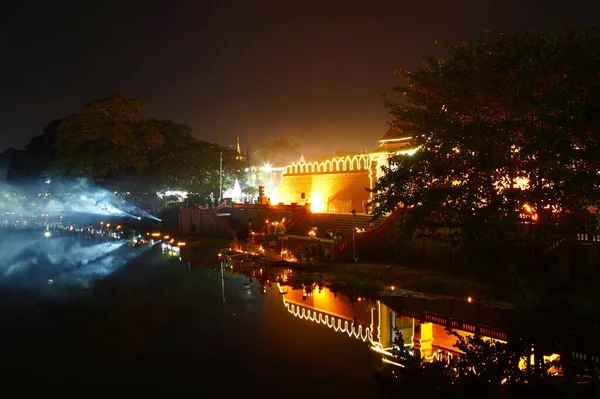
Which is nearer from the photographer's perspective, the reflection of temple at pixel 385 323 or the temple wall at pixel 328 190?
the reflection of temple at pixel 385 323

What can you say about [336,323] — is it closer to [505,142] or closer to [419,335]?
[419,335]

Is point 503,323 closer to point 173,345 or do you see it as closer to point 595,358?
point 595,358

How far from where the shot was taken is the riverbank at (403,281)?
1717 cm

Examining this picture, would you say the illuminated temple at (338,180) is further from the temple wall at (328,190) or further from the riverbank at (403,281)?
the riverbank at (403,281)

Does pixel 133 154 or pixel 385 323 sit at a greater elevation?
pixel 133 154

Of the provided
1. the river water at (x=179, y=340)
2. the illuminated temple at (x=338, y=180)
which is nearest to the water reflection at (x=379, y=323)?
the river water at (x=179, y=340)

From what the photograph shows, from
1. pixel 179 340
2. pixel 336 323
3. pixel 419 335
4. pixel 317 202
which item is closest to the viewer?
pixel 419 335

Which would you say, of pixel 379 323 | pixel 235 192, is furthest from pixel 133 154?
pixel 379 323

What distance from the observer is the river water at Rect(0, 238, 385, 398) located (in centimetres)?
1106

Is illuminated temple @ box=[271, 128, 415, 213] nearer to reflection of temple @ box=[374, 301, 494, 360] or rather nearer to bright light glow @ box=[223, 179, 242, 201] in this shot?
bright light glow @ box=[223, 179, 242, 201]

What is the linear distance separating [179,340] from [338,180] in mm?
22207

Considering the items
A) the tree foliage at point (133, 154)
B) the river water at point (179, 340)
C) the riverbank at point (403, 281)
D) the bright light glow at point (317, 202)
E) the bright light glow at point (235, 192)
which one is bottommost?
the river water at point (179, 340)

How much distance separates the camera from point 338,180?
34625mm

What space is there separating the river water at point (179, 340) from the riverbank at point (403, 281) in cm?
190
